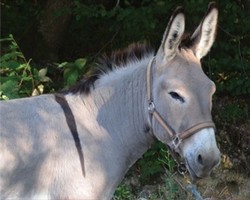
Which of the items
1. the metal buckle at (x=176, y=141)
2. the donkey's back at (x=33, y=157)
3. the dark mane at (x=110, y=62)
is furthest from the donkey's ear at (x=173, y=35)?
the donkey's back at (x=33, y=157)

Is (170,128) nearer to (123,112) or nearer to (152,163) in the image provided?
(123,112)

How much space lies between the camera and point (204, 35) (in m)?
3.03

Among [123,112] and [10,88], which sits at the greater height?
[123,112]

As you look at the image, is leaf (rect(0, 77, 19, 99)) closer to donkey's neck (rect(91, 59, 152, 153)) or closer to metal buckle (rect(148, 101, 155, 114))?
donkey's neck (rect(91, 59, 152, 153))

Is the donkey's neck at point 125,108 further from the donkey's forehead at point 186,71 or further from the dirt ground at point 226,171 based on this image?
the dirt ground at point 226,171

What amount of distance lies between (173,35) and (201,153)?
2.13 ft

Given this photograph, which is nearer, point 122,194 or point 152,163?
point 122,194

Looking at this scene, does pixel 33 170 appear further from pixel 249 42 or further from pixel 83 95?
pixel 249 42

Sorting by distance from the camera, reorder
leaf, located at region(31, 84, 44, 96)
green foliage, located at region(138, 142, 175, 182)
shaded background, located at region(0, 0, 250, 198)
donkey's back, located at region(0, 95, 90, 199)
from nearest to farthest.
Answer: donkey's back, located at region(0, 95, 90, 199)
leaf, located at region(31, 84, 44, 96)
green foliage, located at region(138, 142, 175, 182)
shaded background, located at region(0, 0, 250, 198)

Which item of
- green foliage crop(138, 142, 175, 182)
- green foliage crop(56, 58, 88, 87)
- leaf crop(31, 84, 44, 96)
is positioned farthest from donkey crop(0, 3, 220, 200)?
green foliage crop(138, 142, 175, 182)

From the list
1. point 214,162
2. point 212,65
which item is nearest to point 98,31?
point 212,65

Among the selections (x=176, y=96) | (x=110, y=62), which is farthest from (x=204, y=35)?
(x=110, y=62)

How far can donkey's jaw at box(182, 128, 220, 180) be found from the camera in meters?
2.64

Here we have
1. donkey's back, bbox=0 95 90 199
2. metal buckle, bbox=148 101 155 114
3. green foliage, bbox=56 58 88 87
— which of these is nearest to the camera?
donkey's back, bbox=0 95 90 199
